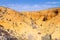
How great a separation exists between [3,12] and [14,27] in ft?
9.13

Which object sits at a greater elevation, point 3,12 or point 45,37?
point 3,12

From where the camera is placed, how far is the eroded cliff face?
1601 inches

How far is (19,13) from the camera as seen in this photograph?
45875mm

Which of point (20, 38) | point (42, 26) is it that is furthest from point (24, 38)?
point (42, 26)

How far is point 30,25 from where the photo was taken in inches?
1730

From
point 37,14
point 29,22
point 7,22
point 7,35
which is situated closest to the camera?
point 7,35

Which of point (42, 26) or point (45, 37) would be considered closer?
point (45, 37)

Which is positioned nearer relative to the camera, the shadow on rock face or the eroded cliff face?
the shadow on rock face

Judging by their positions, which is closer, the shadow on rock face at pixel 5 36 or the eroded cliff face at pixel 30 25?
the shadow on rock face at pixel 5 36

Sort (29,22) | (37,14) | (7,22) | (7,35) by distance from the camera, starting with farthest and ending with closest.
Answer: (37,14), (29,22), (7,22), (7,35)

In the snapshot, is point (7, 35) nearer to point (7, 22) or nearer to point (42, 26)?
point (7, 22)

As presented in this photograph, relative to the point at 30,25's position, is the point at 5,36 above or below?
below

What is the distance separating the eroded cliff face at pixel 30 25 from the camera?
40.7 m

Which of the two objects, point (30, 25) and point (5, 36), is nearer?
point (5, 36)
